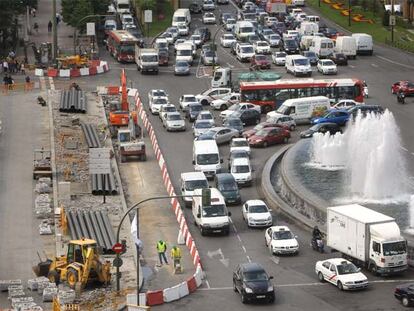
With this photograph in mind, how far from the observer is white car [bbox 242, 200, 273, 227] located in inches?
3054

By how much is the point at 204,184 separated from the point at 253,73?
34.7 m

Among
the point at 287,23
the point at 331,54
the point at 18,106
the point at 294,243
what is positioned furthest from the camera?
the point at 287,23

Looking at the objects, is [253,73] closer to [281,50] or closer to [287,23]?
[281,50]

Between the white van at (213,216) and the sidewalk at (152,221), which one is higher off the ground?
the white van at (213,216)

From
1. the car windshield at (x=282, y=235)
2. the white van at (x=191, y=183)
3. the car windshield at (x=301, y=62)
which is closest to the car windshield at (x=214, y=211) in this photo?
the car windshield at (x=282, y=235)

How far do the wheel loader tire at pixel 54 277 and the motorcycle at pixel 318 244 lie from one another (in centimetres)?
1285

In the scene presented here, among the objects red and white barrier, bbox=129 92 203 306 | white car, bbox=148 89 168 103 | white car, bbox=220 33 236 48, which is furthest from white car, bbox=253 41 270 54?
red and white barrier, bbox=129 92 203 306

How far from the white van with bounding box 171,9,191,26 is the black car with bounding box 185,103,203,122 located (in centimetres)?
4296

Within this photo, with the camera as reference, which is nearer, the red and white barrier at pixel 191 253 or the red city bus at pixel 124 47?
the red and white barrier at pixel 191 253

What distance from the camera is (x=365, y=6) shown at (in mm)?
160500

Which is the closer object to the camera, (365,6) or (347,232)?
(347,232)

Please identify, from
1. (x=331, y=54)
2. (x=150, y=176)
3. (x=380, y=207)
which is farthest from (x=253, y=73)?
(x=380, y=207)

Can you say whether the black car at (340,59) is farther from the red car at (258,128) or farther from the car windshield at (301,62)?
the red car at (258,128)

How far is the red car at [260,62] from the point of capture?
4966 inches
